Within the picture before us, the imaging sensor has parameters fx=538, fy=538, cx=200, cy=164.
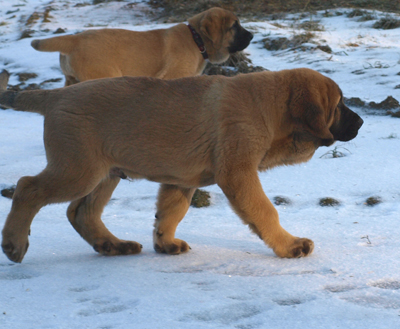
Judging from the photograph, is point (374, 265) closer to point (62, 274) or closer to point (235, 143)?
point (235, 143)

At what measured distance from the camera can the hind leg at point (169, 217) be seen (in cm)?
339

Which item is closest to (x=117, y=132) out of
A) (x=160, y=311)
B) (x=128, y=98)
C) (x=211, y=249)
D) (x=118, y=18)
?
(x=128, y=98)

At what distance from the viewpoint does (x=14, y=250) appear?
3.06 m

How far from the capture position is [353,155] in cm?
527

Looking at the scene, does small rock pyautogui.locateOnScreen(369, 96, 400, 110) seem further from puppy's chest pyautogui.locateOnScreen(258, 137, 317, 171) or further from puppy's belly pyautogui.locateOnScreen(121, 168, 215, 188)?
puppy's belly pyautogui.locateOnScreen(121, 168, 215, 188)

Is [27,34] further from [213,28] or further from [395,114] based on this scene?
[395,114]

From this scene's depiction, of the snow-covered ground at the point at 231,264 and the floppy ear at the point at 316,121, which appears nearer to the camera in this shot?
the snow-covered ground at the point at 231,264

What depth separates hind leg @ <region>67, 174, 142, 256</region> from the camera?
337 cm

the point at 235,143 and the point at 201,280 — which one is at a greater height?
the point at 235,143

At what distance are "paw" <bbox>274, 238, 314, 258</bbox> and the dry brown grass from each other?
368 inches

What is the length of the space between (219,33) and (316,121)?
3.56 metres

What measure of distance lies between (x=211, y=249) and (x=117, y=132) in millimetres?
953

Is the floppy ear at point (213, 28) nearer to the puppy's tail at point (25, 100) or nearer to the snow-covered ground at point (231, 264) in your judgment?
the snow-covered ground at point (231, 264)

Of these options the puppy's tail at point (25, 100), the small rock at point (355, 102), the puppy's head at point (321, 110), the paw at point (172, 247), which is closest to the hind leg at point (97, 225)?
the paw at point (172, 247)
